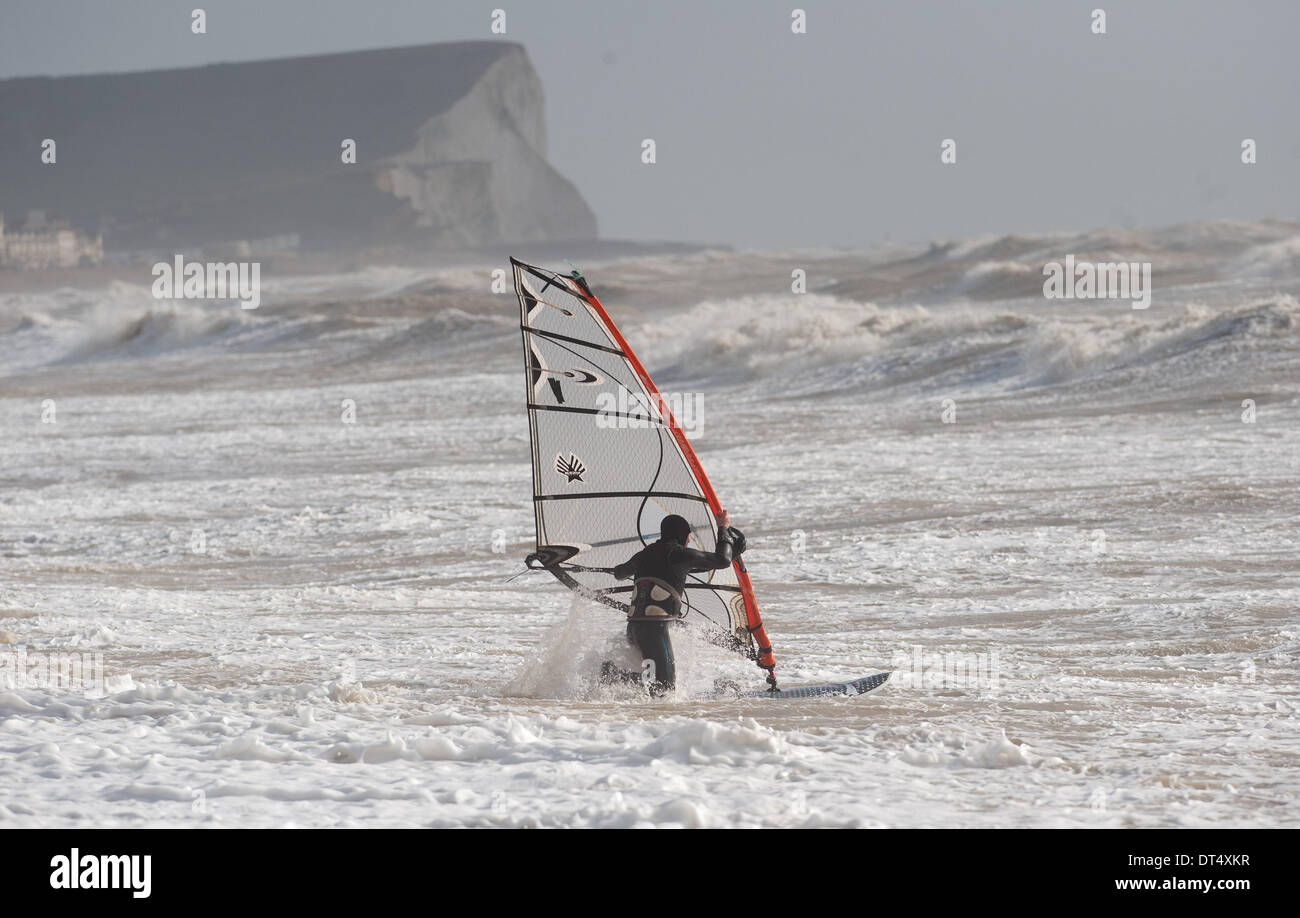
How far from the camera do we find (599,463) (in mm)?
7148

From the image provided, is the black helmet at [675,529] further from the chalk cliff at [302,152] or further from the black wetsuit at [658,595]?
the chalk cliff at [302,152]

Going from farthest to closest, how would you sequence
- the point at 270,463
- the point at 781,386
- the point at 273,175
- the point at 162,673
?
the point at 273,175
the point at 781,386
the point at 270,463
the point at 162,673

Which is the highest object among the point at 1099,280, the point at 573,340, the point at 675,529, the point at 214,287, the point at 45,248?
the point at 45,248

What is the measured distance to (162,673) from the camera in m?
6.99

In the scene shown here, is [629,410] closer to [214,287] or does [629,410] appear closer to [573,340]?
[573,340]

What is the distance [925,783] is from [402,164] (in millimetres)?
151209

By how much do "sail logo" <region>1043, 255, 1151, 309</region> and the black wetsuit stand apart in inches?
1087

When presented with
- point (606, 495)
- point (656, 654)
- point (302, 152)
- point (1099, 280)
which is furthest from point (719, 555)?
point (302, 152)

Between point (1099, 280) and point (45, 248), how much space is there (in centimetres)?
9184

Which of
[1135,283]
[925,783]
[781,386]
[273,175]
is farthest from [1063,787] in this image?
[273,175]

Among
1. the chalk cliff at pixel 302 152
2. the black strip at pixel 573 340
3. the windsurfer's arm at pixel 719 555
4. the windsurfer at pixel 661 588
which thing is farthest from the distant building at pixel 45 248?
the windsurfer's arm at pixel 719 555

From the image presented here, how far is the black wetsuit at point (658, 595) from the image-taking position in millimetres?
6461
